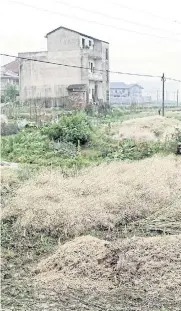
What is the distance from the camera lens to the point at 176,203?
8.79 m

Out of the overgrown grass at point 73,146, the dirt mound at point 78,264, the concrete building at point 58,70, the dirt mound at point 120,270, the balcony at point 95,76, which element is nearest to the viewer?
the dirt mound at point 120,270

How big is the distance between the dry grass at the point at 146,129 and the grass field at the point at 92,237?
177 inches

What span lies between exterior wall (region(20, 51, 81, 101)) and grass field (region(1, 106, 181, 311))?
22243 mm

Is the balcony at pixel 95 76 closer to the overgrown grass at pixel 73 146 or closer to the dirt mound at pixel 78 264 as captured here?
the overgrown grass at pixel 73 146

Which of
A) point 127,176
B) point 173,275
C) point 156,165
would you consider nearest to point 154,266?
point 173,275

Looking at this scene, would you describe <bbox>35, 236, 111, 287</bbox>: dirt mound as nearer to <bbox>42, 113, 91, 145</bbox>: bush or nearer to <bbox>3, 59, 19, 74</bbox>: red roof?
<bbox>42, 113, 91, 145</bbox>: bush

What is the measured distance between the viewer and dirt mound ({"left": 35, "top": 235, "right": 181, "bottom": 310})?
534 cm

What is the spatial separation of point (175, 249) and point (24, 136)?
36.3 ft

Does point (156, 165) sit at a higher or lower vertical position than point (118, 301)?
higher

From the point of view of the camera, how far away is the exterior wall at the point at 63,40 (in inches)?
1380

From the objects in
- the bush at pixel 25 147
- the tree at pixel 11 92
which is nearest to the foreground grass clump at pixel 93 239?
the bush at pixel 25 147

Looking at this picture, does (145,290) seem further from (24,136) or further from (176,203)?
(24,136)

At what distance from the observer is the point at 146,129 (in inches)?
750

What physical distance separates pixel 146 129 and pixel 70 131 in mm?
3976
